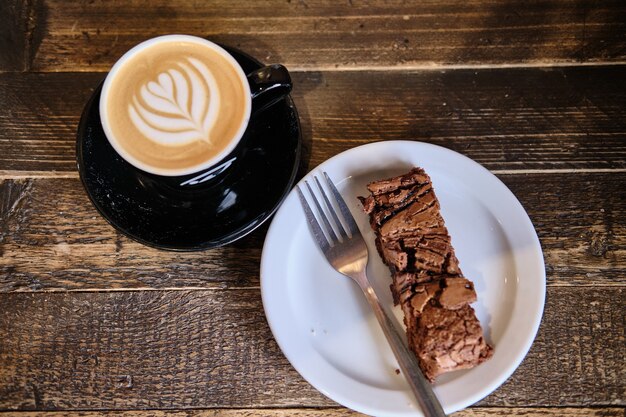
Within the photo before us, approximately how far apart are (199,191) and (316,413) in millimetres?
635

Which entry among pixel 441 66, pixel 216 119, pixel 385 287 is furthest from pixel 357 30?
pixel 385 287

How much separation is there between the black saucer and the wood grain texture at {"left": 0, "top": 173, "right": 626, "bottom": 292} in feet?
0.54

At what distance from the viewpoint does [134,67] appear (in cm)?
141

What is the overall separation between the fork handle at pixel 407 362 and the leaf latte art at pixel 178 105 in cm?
54

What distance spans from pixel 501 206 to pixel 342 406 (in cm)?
64

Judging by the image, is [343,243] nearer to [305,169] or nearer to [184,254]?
[305,169]

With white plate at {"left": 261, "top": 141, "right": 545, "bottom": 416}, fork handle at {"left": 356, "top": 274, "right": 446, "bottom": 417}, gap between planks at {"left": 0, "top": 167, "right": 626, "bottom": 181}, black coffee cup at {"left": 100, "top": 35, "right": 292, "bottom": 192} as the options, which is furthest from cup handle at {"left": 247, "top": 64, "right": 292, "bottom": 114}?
gap between planks at {"left": 0, "top": 167, "right": 626, "bottom": 181}

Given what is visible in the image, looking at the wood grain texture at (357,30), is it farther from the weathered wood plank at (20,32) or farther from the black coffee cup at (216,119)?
the black coffee cup at (216,119)

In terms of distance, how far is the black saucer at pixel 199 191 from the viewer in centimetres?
146

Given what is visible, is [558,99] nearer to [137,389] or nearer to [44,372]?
[137,389]

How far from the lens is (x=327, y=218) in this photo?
1530 millimetres

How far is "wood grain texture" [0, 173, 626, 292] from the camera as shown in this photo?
161 cm

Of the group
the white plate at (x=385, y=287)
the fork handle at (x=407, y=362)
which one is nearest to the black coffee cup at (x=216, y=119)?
the white plate at (x=385, y=287)

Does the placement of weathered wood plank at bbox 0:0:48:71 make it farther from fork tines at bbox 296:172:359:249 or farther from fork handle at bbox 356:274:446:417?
fork handle at bbox 356:274:446:417
